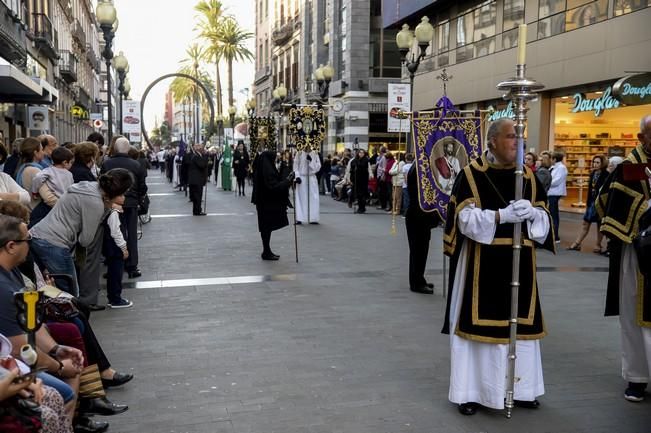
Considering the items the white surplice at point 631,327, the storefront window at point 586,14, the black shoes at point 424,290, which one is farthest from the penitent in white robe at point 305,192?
the white surplice at point 631,327

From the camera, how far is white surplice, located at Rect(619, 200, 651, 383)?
477 cm

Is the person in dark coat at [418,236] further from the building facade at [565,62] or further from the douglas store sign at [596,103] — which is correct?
the douglas store sign at [596,103]

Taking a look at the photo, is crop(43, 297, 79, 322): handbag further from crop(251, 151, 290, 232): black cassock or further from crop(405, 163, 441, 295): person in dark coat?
crop(251, 151, 290, 232): black cassock

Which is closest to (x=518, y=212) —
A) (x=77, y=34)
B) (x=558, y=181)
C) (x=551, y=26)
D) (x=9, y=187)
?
(x=9, y=187)

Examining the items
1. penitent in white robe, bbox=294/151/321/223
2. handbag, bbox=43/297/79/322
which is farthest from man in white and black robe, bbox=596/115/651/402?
penitent in white robe, bbox=294/151/321/223

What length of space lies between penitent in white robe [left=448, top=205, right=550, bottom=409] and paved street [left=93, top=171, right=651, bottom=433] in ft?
0.48

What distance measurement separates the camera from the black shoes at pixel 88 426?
4145 millimetres

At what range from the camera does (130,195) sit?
28.8 feet

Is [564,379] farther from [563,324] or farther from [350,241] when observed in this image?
[350,241]

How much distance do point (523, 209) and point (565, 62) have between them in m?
15.5

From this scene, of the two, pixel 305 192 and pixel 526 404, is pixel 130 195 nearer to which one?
pixel 526 404

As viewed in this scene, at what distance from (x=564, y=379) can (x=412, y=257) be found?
3.40 metres

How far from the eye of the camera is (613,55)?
16.2 metres

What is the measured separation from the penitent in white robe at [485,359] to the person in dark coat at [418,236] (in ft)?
12.0
